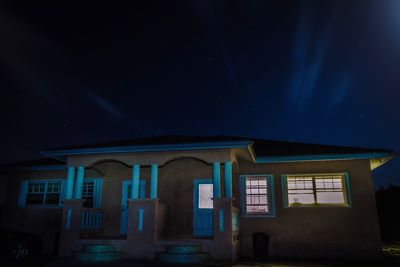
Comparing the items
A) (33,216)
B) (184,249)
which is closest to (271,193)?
(184,249)

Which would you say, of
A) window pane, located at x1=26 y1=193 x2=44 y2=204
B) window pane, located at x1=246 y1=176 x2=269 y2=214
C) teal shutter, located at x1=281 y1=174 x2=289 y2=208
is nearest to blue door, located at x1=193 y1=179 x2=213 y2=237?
window pane, located at x1=246 y1=176 x2=269 y2=214

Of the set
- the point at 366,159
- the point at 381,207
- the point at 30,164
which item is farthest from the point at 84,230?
the point at 381,207

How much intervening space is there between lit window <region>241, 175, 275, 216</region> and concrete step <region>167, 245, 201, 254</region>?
10.2ft

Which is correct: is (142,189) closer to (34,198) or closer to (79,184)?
(79,184)

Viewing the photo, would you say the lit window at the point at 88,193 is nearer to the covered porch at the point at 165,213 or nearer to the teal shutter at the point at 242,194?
the covered porch at the point at 165,213

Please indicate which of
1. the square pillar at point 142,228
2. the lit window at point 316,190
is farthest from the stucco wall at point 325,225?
the square pillar at point 142,228

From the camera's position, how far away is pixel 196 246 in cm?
985

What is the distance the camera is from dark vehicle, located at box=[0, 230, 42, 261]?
11.1 meters

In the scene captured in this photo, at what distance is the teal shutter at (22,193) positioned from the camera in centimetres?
1472

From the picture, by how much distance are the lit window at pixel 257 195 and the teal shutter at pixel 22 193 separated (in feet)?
32.7

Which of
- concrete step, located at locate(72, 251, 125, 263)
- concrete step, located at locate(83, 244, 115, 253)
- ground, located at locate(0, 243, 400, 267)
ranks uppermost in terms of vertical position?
concrete step, located at locate(83, 244, 115, 253)

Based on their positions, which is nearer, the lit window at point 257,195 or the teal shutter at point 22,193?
the lit window at point 257,195

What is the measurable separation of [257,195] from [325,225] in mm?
2638

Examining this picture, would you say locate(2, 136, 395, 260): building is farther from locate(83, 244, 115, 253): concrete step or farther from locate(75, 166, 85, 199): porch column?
locate(83, 244, 115, 253): concrete step
